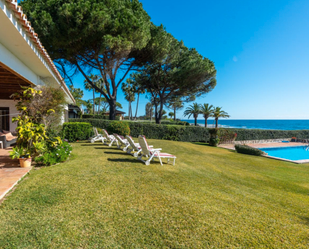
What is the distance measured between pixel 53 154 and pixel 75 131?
6026mm

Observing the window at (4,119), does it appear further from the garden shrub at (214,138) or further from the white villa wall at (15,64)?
the garden shrub at (214,138)

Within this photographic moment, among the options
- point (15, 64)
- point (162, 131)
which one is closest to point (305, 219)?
point (15, 64)

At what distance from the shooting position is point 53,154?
532 centimetres

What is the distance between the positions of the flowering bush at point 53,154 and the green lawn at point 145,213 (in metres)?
0.46

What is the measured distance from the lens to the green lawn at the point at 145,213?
2.24 meters

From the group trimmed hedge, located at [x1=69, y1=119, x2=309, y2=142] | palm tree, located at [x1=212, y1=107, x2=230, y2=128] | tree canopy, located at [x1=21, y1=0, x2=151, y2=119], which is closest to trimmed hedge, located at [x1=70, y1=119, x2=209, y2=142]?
trimmed hedge, located at [x1=69, y1=119, x2=309, y2=142]

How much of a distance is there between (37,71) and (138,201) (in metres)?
6.25

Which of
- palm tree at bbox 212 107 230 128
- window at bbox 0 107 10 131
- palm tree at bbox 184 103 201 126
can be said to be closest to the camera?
window at bbox 0 107 10 131

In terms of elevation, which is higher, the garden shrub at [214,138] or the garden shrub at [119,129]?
the garden shrub at [119,129]

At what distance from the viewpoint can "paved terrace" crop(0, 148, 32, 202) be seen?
3395mm

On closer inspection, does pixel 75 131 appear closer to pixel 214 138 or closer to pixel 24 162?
pixel 24 162

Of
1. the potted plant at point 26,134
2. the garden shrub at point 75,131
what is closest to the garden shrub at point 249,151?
the garden shrub at point 75,131

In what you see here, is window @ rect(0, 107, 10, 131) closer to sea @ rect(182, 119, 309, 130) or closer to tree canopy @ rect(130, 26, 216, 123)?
tree canopy @ rect(130, 26, 216, 123)

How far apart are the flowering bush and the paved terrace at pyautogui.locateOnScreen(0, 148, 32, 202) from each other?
48 centimetres
